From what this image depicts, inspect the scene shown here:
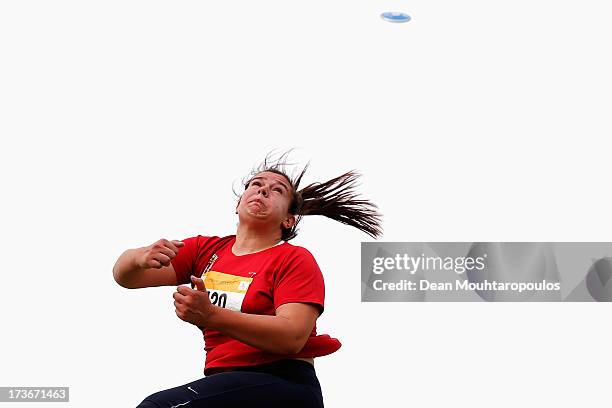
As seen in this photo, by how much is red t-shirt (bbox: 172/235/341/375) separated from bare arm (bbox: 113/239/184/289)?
0.61 feet

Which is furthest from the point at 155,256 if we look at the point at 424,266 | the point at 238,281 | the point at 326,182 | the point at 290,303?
the point at 424,266

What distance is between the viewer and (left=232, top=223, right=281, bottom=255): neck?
11.2ft

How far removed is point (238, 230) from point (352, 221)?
0.59 metres

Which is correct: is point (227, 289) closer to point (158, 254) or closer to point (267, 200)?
point (158, 254)

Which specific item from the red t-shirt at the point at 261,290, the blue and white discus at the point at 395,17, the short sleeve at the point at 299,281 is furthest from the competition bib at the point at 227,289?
the blue and white discus at the point at 395,17

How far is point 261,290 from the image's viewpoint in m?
3.19

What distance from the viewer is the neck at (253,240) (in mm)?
3422

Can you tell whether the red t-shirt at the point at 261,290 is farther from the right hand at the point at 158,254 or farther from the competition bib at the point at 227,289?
the right hand at the point at 158,254

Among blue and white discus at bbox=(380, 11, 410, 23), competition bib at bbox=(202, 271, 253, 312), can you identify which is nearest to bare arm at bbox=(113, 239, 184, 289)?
competition bib at bbox=(202, 271, 253, 312)

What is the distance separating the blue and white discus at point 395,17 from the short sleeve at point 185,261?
1588 mm

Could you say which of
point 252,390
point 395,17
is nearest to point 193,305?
point 252,390

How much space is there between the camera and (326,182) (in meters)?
3.83

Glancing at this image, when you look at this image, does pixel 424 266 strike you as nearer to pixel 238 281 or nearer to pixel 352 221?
pixel 352 221

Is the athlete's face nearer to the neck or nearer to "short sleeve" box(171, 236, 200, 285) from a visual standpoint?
the neck
